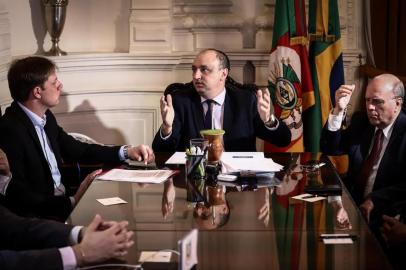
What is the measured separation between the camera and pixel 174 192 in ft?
8.79

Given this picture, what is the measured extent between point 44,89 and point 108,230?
4.68ft

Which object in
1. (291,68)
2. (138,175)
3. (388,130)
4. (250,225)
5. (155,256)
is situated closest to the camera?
(155,256)

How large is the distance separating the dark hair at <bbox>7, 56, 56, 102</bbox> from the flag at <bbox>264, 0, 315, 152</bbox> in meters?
1.85

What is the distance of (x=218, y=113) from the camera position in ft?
12.6

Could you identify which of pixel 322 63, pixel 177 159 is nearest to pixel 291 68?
pixel 322 63

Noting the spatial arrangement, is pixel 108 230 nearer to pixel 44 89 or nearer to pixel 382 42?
pixel 44 89

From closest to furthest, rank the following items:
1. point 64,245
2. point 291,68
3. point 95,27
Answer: point 64,245 < point 291,68 < point 95,27

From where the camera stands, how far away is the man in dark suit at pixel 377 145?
298 cm

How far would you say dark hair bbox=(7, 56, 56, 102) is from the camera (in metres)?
3.16

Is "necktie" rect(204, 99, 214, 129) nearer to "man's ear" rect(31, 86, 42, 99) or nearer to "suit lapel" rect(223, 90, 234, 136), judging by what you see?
"suit lapel" rect(223, 90, 234, 136)

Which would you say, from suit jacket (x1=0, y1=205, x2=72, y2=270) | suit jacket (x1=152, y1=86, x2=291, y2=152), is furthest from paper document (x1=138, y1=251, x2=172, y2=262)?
suit jacket (x1=152, y1=86, x2=291, y2=152)

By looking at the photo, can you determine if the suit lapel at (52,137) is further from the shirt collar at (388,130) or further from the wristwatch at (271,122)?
the shirt collar at (388,130)

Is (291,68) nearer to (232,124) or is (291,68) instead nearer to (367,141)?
(232,124)

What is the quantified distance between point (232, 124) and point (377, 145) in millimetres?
846
